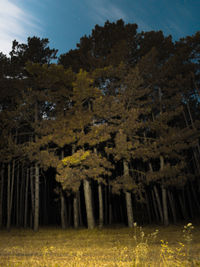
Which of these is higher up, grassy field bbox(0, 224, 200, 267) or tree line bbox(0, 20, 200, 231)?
tree line bbox(0, 20, 200, 231)

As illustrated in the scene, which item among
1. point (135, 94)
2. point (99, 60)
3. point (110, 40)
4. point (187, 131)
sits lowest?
point (187, 131)

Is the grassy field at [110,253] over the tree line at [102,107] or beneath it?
beneath

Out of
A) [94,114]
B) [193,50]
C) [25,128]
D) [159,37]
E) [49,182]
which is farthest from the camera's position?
[49,182]

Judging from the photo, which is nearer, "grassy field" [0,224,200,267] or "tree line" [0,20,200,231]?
"grassy field" [0,224,200,267]

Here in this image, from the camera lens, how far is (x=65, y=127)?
1416 cm

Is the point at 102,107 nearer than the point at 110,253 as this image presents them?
No

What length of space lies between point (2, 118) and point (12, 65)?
169 inches

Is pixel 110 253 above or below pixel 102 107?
below

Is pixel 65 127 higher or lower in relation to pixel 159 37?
lower

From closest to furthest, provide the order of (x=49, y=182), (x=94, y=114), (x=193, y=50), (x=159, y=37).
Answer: (x=94, y=114) → (x=193, y=50) → (x=159, y=37) → (x=49, y=182)

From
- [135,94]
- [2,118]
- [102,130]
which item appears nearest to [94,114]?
[102,130]

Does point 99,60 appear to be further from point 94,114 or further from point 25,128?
point 25,128

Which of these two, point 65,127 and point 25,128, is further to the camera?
point 25,128

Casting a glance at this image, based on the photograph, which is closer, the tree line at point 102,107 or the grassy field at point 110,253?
the grassy field at point 110,253
